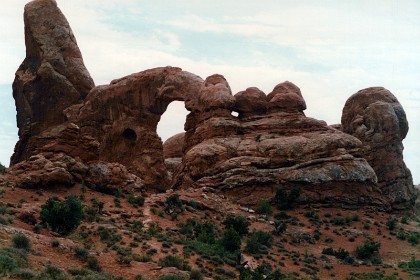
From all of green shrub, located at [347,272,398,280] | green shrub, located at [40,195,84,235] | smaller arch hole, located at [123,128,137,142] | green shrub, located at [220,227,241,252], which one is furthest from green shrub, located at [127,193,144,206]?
smaller arch hole, located at [123,128,137,142]

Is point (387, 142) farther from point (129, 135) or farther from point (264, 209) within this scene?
point (129, 135)

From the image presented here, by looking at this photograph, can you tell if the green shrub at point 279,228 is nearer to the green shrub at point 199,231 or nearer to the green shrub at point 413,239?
the green shrub at point 199,231

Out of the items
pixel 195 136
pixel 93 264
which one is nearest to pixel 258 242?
pixel 195 136

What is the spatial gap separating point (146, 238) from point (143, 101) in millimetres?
27182

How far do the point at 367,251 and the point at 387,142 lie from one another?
17.0m

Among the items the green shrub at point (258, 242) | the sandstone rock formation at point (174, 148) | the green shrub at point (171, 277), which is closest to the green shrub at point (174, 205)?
the green shrub at point (258, 242)

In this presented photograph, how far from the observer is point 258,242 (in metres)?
42.1

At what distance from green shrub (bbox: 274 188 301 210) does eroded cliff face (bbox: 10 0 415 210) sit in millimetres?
1025

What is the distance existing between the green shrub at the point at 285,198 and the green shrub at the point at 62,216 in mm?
20872

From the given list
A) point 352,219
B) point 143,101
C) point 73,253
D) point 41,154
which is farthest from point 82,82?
point 73,253

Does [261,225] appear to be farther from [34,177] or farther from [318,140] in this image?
[34,177]

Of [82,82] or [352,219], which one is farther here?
[82,82]

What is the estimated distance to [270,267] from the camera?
123 feet

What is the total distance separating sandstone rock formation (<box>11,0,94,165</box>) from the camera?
61625 mm
